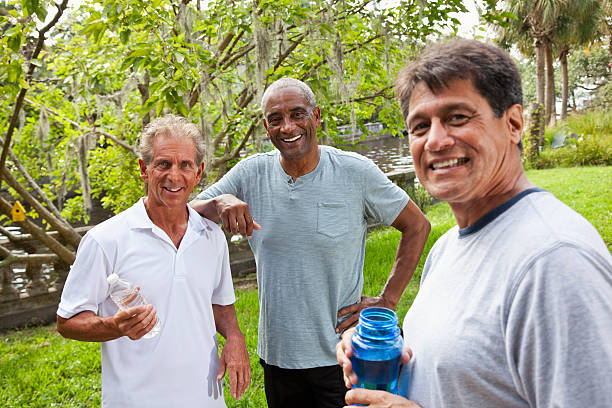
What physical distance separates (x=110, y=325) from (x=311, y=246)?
1.04m

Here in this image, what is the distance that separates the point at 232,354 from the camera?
90.8 inches

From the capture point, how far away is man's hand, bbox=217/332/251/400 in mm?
2289

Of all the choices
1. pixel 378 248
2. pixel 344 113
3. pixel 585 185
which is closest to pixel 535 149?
pixel 585 185

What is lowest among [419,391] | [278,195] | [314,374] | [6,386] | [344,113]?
[6,386]

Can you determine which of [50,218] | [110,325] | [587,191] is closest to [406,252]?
[110,325]

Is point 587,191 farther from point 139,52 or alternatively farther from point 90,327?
point 90,327

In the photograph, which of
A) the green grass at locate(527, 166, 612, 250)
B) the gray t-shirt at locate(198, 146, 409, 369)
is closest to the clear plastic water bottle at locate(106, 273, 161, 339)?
the gray t-shirt at locate(198, 146, 409, 369)

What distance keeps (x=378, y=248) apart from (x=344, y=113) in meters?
2.83

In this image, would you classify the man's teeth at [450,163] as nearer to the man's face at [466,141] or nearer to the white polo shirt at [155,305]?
the man's face at [466,141]

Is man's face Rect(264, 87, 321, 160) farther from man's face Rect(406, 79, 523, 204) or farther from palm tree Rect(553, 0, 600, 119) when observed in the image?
palm tree Rect(553, 0, 600, 119)

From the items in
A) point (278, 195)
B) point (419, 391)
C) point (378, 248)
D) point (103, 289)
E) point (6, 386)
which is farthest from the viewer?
point (378, 248)

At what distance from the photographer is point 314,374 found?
2449 mm

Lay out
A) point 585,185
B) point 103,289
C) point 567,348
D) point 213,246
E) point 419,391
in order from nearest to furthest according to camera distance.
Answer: point 567,348 < point 419,391 < point 103,289 < point 213,246 < point 585,185

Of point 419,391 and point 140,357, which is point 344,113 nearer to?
point 140,357
